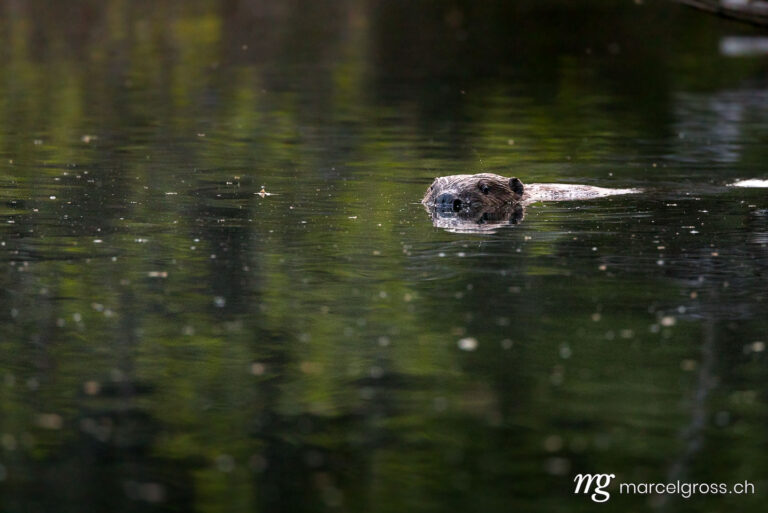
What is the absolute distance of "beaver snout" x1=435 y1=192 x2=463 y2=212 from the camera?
54.9 ft

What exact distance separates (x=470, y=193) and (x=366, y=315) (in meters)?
5.79

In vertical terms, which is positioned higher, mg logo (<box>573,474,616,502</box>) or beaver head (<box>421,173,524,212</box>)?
mg logo (<box>573,474,616,502</box>)

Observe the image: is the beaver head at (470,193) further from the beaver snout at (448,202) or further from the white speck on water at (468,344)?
the white speck on water at (468,344)

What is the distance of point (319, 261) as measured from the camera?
1352cm

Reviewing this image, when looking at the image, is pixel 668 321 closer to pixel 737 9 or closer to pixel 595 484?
pixel 595 484

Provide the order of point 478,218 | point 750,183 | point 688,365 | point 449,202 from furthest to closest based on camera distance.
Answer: point 750,183
point 449,202
point 478,218
point 688,365

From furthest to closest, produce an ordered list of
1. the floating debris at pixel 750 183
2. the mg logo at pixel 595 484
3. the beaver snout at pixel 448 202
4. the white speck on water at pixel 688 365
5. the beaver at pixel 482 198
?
the floating debris at pixel 750 183
the beaver snout at pixel 448 202
the beaver at pixel 482 198
the white speck on water at pixel 688 365
the mg logo at pixel 595 484

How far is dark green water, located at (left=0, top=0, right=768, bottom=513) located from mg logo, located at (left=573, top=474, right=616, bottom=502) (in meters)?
0.07

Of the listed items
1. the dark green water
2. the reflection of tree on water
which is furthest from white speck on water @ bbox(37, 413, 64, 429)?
the reflection of tree on water

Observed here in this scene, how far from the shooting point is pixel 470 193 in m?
17.0

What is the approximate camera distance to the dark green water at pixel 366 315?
809 cm

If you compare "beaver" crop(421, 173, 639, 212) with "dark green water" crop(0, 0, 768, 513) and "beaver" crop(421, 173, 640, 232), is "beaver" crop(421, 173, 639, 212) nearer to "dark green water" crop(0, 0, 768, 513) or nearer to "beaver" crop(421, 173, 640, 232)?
"beaver" crop(421, 173, 640, 232)

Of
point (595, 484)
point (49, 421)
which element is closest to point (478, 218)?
point (49, 421)

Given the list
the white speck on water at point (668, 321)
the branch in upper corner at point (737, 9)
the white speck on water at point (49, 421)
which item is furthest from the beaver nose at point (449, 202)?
the white speck on water at point (49, 421)
